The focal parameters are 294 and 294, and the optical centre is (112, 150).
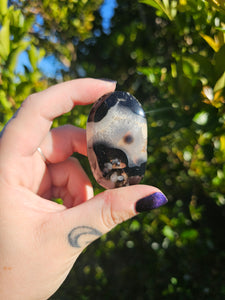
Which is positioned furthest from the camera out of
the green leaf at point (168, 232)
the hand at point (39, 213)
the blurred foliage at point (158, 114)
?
the green leaf at point (168, 232)

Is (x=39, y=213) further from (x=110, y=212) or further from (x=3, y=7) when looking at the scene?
(x=3, y=7)

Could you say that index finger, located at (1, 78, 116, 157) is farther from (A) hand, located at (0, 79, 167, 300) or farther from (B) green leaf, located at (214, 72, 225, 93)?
(B) green leaf, located at (214, 72, 225, 93)

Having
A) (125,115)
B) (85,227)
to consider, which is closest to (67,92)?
(125,115)

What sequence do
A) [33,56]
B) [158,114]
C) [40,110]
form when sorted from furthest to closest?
[33,56]
[158,114]
[40,110]

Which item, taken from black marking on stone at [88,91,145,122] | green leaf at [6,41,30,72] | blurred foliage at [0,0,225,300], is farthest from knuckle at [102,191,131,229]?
green leaf at [6,41,30,72]

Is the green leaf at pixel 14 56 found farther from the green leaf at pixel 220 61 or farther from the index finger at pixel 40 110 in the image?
the green leaf at pixel 220 61

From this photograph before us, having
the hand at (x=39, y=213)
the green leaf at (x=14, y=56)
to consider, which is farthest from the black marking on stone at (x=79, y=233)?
the green leaf at (x=14, y=56)

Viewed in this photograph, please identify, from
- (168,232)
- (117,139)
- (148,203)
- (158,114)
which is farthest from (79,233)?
(168,232)
